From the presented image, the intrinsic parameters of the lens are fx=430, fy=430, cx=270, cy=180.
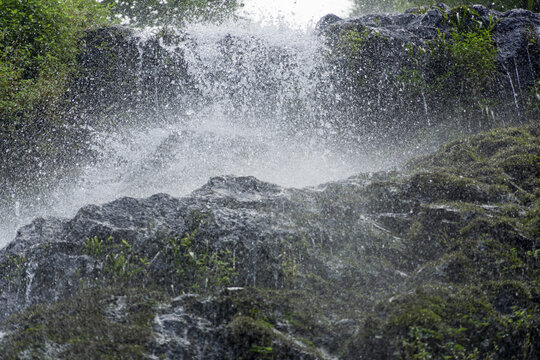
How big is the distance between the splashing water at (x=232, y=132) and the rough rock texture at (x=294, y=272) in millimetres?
4906

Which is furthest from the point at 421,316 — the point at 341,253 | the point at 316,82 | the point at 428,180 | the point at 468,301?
the point at 316,82

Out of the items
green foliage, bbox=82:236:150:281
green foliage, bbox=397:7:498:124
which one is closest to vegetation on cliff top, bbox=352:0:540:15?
green foliage, bbox=397:7:498:124

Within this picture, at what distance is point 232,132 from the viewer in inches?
520

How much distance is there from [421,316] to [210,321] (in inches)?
82.4

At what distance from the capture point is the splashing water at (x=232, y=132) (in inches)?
468

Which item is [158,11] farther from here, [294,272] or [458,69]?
[294,272]

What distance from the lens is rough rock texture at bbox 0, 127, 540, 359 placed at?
412cm

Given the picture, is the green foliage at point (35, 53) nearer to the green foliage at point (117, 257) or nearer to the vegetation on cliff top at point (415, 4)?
the green foliage at point (117, 257)

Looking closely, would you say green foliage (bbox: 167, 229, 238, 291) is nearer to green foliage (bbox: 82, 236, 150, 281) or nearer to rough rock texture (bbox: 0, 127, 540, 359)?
rough rock texture (bbox: 0, 127, 540, 359)

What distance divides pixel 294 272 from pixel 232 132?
8.20m

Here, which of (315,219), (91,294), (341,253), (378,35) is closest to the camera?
(91,294)

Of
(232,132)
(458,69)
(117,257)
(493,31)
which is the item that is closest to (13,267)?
(117,257)

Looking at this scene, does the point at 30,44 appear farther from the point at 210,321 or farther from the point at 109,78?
the point at 210,321

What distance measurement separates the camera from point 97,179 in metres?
12.5
